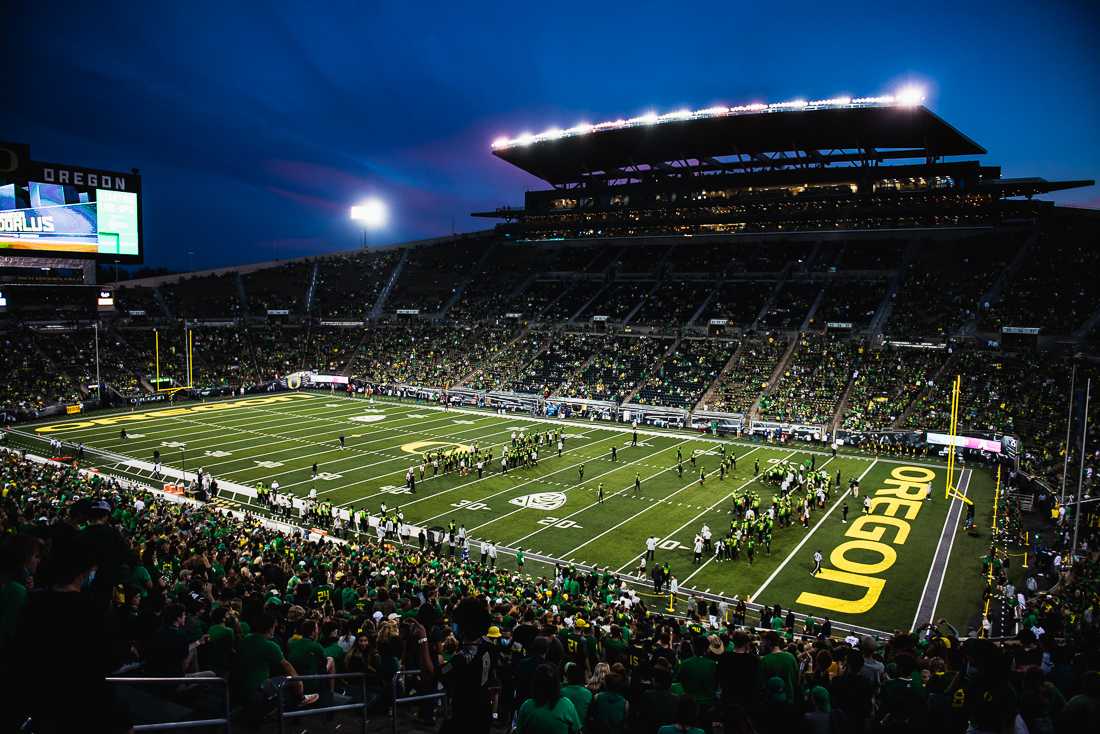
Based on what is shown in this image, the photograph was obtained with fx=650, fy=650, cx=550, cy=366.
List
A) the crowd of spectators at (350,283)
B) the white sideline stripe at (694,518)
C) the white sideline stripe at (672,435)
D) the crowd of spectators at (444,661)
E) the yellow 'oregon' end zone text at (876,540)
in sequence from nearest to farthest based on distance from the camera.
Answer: the crowd of spectators at (444,661)
the yellow 'oregon' end zone text at (876,540)
the white sideline stripe at (694,518)
the white sideline stripe at (672,435)
the crowd of spectators at (350,283)

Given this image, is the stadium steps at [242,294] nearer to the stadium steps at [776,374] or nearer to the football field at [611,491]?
the football field at [611,491]

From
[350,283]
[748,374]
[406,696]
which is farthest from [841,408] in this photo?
[350,283]

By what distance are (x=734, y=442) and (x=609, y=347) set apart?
62.4 feet

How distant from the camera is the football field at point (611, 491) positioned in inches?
749

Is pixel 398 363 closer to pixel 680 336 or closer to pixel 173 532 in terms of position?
pixel 680 336

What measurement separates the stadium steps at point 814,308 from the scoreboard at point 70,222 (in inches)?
1759

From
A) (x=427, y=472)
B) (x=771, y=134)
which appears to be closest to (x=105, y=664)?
(x=427, y=472)

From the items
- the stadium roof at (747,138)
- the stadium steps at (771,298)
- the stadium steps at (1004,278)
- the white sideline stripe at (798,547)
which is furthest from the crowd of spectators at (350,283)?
the stadium steps at (1004,278)

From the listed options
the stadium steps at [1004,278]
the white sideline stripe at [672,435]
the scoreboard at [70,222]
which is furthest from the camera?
the stadium steps at [1004,278]

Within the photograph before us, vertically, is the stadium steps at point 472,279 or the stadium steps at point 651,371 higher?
the stadium steps at point 472,279

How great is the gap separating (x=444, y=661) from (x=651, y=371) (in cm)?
4543

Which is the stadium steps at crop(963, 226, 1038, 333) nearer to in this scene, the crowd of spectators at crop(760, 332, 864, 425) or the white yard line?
the crowd of spectators at crop(760, 332, 864, 425)

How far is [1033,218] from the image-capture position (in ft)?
173

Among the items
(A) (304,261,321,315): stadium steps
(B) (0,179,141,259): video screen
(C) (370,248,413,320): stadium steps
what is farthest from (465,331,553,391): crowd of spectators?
(B) (0,179,141,259): video screen
